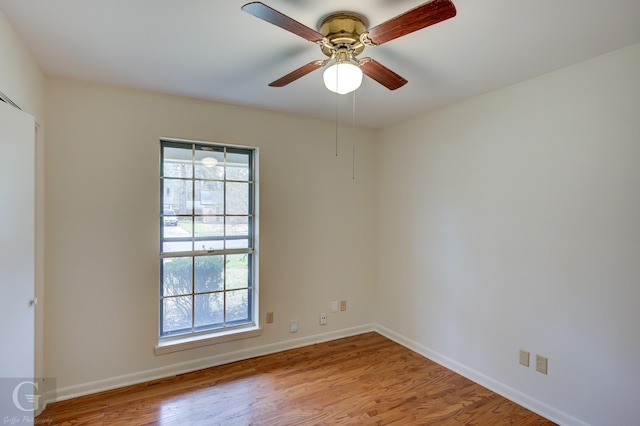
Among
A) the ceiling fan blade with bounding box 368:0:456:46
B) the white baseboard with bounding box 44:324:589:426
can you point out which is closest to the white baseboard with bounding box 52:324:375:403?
the white baseboard with bounding box 44:324:589:426

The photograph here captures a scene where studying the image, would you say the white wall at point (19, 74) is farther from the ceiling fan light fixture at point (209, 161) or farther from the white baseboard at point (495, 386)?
the white baseboard at point (495, 386)

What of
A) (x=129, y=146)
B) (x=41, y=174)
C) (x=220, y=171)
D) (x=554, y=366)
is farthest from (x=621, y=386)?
(x=41, y=174)

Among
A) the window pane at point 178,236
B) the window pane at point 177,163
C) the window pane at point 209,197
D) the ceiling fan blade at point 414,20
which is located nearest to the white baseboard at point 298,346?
the window pane at point 178,236

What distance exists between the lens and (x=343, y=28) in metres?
1.61

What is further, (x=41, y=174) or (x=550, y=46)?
(x=41, y=174)

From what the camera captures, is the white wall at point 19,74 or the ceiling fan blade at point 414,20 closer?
the ceiling fan blade at point 414,20

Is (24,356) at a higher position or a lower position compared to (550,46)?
lower

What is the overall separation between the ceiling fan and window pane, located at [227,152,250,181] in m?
1.34

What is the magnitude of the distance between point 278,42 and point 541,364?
111 inches

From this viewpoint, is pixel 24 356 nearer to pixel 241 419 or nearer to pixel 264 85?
pixel 241 419

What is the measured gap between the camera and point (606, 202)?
6.39 ft

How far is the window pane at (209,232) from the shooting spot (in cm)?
292

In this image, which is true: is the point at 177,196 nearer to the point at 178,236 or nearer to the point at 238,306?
the point at 178,236

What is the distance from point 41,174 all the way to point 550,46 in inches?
137
